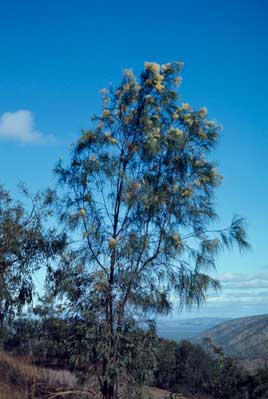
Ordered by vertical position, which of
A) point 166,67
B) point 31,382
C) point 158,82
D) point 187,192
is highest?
point 166,67

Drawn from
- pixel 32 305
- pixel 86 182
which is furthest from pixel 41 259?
pixel 86 182

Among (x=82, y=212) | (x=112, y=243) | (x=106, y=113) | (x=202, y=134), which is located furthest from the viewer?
(x=106, y=113)

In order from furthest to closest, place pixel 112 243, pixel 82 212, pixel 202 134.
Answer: pixel 202 134, pixel 82 212, pixel 112 243

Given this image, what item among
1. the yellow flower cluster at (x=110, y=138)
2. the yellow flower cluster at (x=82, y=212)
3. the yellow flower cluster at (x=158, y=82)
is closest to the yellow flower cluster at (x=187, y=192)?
the yellow flower cluster at (x=110, y=138)

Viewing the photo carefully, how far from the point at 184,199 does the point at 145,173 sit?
977 mm

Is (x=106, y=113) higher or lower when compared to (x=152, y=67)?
lower

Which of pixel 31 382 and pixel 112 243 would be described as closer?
pixel 112 243

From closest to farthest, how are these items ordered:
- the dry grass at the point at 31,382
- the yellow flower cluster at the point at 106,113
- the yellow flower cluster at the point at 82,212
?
the dry grass at the point at 31,382 → the yellow flower cluster at the point at 82,212 → the yellow flower cluster at the point at 106,113

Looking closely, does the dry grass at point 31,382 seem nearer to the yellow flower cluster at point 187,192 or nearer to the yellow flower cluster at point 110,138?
the yellow flower cluster at point 187,192

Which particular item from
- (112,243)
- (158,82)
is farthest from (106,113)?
(112,243)

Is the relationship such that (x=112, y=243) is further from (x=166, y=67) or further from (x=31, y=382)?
(x=166, y=67)

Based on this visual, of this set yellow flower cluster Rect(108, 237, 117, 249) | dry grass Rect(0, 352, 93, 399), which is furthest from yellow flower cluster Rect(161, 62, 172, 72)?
dry grass Rect(0, 352, 93, 399)

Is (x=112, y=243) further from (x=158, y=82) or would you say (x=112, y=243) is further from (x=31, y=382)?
(x=31, y=382)

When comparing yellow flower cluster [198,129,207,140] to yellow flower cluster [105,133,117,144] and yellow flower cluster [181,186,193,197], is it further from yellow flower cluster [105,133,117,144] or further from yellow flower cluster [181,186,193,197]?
yellow flower cluster [105,133,117,144]
